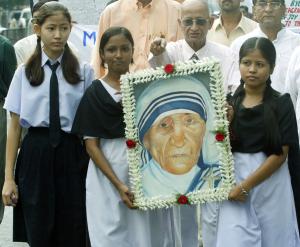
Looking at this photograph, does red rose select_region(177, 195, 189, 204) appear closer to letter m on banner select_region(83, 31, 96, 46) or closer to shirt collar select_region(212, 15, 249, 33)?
shirt collar select_region(212, 15, 249, 33)

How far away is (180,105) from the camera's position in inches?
188

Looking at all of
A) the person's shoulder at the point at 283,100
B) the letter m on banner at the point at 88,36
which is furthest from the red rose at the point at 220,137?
the letter m on banner at the point at 88,36

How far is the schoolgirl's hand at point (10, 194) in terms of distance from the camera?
16.4ft

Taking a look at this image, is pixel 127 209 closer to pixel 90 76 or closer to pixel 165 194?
pixel 165 194

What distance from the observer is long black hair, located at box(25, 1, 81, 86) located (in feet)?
16.4

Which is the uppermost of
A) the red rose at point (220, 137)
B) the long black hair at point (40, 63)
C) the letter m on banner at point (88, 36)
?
the letter m on banner at point (88, 36)

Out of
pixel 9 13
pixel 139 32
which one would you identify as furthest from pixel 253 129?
pixel 9 13

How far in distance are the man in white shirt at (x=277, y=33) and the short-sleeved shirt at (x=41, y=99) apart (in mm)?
1897

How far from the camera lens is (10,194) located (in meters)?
5.00

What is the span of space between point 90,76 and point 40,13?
51 centimetres

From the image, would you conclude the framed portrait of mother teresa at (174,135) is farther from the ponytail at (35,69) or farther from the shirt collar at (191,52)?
the shirt collar at (191,52)

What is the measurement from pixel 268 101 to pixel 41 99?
1.40m

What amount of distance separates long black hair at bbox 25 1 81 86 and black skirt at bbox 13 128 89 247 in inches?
13.1

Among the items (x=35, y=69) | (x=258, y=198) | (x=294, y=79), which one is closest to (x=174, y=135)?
(x=258, y=198)
